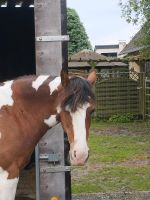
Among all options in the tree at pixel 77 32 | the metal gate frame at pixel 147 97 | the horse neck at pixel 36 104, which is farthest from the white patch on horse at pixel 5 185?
the tree at pixel 77 32

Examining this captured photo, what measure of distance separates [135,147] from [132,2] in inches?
196

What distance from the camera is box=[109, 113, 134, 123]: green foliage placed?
49.5ft

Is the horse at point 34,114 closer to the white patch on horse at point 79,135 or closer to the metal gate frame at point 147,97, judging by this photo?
the white patch on horse at point 79,135

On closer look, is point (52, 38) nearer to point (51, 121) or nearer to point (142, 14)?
point (51, 121)

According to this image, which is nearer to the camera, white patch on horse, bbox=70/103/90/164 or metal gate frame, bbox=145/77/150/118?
white patch on horse, bbox=70/103/90/164

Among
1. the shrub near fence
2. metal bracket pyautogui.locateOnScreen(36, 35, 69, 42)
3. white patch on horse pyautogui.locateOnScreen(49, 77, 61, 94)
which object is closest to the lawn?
the shrub near fence

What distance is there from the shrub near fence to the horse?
12067 mm

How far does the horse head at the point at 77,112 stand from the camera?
9.84ft

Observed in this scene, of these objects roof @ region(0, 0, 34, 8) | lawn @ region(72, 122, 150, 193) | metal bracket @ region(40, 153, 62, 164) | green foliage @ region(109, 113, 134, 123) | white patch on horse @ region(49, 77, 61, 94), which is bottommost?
green foliage @ region(109, 113, 134, 123)

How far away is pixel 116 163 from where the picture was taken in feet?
26.8

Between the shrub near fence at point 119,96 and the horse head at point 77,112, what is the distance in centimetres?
1226

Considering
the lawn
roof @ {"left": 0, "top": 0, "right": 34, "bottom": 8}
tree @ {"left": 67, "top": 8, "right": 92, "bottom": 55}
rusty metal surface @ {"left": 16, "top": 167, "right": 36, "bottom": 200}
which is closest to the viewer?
rusty metal surface @ {"left": 16, "top": 167, "right": 36, "bottom": 200}

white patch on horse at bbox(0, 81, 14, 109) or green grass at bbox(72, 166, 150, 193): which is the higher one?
white patch on horse at bbox(0, 81, 14, 109)

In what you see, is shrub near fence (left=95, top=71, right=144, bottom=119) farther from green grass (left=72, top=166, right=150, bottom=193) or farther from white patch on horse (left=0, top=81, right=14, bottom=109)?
white patch on horse (left=0, top=81, right=14, bottom=109)
